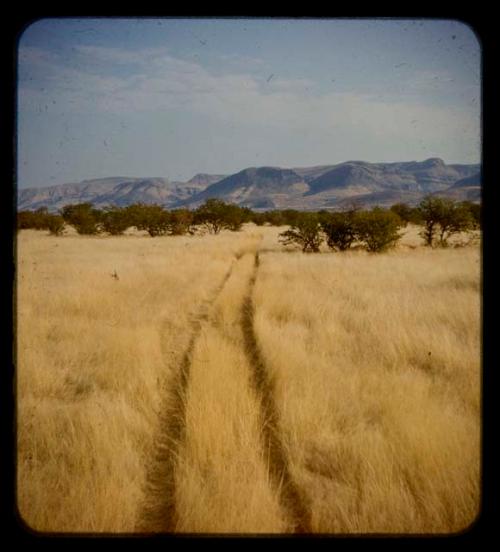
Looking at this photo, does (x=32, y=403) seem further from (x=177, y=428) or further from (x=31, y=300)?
(x=31, y=300)

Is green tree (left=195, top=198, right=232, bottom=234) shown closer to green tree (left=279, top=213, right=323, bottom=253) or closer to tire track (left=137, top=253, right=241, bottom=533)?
green tree (left=279, top=213, right=323, bottom=253)

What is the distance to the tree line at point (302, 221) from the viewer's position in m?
20.4

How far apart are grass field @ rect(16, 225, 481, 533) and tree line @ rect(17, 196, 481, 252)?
2168 millimetres

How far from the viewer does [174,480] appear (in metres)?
2.96

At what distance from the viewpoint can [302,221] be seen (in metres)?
22.5

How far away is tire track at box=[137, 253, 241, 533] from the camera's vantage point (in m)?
2.57

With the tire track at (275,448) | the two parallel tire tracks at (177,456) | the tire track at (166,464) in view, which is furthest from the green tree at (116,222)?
the tire track at (166,464)

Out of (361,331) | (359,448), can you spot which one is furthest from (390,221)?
(359,448)

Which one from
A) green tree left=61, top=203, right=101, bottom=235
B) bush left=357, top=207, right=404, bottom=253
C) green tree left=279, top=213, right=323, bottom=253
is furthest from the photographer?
green tree left=61, top=203, right=101, bottom=235

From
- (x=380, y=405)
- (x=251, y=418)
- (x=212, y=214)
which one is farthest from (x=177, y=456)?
(x=212, y=214)

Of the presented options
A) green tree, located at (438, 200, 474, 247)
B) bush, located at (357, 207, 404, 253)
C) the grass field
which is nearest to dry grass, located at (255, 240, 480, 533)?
the grass field

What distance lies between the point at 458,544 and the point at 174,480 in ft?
6.52

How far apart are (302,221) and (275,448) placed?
784 inches

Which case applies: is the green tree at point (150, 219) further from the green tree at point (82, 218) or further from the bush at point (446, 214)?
the bush at point (446, 214)
